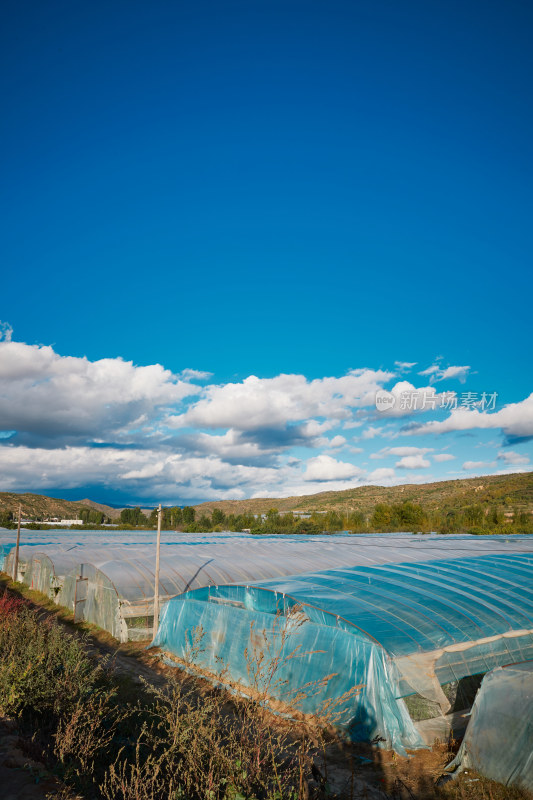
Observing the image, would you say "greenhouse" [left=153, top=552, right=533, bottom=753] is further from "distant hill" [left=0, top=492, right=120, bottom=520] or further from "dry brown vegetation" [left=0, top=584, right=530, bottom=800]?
"distant hill" [left=0, top=492, right=120, bottom=520]

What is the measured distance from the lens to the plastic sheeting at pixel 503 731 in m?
7.47

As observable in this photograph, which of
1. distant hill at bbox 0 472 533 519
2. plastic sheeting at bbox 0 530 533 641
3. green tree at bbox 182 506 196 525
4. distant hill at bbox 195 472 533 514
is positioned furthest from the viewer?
green tree at bbox 182 506 196 525

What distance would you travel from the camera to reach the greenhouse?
32.7ft

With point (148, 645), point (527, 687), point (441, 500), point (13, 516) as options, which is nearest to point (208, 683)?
point (148, 645)

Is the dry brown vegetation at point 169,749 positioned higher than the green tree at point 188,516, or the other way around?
the dry brown vegetation at point 169,749

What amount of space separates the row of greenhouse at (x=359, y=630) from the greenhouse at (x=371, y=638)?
27 millimetres

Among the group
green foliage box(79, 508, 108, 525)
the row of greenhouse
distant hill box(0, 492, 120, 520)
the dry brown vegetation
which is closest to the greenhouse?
the row of greenhouse

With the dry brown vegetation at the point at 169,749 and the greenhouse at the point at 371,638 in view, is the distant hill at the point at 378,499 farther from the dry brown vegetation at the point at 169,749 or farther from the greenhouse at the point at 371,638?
the dry brown vegetation at the point at 169,749

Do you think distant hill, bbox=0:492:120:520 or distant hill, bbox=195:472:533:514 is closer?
distant hill, bbox=195:472:533:514

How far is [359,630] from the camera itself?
35.3 ft

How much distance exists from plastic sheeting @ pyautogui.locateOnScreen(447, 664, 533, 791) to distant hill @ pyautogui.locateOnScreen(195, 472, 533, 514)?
68.0 meters

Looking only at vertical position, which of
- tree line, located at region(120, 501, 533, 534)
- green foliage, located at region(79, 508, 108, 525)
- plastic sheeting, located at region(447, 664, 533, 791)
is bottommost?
green foliage, located at region(79, 508, 108, 525)


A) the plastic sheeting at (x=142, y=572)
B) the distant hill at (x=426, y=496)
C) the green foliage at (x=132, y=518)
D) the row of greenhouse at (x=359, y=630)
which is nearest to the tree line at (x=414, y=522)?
the distant hill at (x=426, y=496)

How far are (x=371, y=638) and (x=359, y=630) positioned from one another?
356 millimetres
